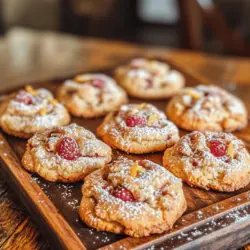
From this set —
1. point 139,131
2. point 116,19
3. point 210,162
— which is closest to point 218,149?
point 210,162

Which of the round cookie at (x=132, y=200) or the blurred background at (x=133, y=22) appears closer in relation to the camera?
the round cookie at (x=132, y=200)

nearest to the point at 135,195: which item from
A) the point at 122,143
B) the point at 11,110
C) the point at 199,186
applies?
the point at 199,186

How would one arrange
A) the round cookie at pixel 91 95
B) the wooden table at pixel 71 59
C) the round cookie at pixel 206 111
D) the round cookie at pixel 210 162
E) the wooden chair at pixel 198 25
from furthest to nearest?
the wooden chair at pixel 198 25 < the wooden table at pixel 71 59 < the round cookie at pixel 91 95 < the round cookie at pixel 206 111 < the round cookie at pixel 210 162

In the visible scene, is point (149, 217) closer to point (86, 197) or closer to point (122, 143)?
point (86, 197)

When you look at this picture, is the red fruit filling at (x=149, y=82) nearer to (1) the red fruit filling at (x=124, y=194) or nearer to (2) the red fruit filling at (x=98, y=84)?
(2) the red fruit filling at (x=98, y=84)

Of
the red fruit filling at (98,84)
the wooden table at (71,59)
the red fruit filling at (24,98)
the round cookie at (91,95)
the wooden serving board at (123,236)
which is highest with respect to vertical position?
the red fruit filling at (24,98)

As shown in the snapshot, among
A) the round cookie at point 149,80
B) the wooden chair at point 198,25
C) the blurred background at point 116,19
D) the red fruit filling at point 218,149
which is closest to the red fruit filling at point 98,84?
the round cookie at point 149,80

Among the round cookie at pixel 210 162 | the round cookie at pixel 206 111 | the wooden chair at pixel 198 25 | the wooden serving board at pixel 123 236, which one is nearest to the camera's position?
the wooden serving board at pixel 123 236
